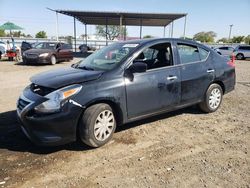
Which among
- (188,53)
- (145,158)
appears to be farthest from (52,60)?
(145,158)

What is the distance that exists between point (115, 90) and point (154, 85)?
32.2 inches

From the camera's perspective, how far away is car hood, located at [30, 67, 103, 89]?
3.79 metres

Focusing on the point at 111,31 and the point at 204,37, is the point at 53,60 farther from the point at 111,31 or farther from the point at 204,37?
the point at 204,37

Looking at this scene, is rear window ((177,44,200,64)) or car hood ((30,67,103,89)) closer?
car hood ((30,67,103,89))

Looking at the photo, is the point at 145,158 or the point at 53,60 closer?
the point at 145,158

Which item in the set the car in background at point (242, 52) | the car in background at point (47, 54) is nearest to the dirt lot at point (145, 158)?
the car in background at point (47, 54)

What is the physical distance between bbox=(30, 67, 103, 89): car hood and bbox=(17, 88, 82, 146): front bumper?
285 millimetres

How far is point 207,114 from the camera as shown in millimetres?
5719

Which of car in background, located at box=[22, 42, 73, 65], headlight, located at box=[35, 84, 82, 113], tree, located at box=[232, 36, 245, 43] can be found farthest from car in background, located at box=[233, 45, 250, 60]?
tree, located at box=[232, 36, 245, 43]

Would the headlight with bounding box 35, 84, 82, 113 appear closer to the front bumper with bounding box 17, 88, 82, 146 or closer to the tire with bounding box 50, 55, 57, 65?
the front bumper with bounding box 17, 88, 82, 146

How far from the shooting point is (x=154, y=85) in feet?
14.7

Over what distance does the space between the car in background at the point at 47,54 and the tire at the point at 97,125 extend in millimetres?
13332

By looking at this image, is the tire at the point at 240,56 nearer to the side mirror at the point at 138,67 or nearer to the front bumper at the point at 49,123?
the side mirror at the point at 138,67

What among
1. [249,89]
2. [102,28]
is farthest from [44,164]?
[102,28]
